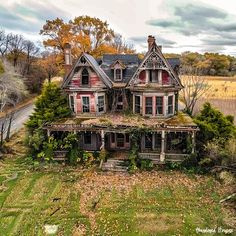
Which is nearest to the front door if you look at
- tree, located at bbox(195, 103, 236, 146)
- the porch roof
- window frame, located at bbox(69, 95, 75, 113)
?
the porch roof

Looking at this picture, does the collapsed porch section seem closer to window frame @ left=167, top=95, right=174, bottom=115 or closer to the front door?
the front door

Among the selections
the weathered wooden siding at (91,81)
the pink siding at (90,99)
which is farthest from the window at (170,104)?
the pink siding at (90,99)

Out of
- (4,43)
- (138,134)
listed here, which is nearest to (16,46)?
(4,43)

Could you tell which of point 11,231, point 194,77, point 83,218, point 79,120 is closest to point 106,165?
point 79,120

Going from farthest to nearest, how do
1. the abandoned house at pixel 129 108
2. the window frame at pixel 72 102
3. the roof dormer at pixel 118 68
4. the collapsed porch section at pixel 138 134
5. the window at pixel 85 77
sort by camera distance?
the window frame at pixel 72 102
the roof dormer at pixel 118 68
the window at pixel 85 77
the abandoned house at pixel 129 108
the collapsed porch section at pixel 138 134

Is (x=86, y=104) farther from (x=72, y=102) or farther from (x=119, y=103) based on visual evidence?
(x=119, y=103)

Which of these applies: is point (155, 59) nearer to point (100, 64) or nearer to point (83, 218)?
point (100, 64)

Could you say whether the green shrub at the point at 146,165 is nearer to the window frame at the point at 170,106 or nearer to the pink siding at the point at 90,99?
the window frame at the point at 170,106
